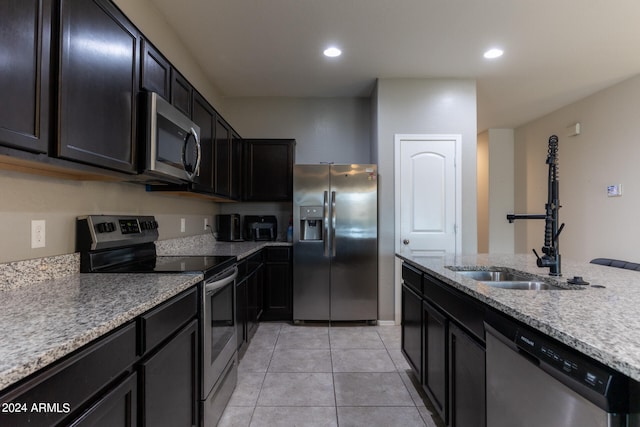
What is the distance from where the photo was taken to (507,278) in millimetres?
1784

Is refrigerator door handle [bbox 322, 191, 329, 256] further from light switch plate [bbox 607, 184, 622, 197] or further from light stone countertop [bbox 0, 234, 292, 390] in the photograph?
light switch plate [bbox 607, 184, 622, 197]

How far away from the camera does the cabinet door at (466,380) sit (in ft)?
3.93

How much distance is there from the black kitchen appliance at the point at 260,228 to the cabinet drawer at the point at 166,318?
2.21m

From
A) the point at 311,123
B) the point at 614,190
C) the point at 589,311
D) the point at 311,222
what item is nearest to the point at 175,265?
the point at 311,222

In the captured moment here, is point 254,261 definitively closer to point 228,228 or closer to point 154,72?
point 228,228

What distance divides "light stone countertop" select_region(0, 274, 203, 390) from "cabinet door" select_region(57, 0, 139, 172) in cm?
52

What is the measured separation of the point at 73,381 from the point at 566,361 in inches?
48.4

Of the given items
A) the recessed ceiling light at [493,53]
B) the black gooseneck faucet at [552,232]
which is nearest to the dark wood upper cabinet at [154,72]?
the black gooseneck faucet at [552,232]

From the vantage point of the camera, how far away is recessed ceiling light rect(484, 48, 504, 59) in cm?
286

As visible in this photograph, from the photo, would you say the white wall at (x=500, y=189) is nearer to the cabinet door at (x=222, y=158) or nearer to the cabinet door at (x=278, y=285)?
the cabinet door at (x=278, y=285)

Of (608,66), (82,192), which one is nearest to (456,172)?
(608,66)

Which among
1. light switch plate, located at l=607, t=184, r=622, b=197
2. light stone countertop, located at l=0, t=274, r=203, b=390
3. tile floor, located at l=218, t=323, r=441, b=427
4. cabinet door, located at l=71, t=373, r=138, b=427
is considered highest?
light switch plate, located at l=607, t=184, r=622, b=197

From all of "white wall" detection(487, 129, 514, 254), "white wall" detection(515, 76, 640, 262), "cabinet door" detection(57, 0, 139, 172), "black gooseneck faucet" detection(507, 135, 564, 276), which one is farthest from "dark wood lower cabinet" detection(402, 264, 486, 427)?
"white wall" detection(487, 129, 514, 254)

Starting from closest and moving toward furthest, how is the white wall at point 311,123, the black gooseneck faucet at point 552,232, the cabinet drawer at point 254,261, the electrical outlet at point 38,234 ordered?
the electrical outlet at point 38,234
the black gooseneck faucet at point 552,232
the cabinet drawer at point 254,261
the white wall at point 311,123
